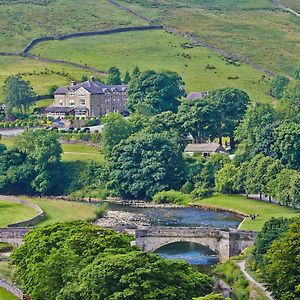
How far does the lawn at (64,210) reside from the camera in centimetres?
14012

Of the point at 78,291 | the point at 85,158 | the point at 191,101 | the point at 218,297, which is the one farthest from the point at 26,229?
the point at 191,101

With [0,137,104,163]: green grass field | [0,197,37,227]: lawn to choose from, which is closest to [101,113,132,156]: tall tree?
[0,137,104,163]: green grass field

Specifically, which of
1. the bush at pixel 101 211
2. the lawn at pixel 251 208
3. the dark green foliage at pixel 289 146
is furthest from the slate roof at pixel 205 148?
the bush at pixel 101 211

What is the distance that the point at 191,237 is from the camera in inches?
4697

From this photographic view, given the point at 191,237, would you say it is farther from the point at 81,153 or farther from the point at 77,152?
the point at 77,152

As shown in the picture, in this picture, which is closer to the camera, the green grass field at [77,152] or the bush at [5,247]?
the bush at [5,247]

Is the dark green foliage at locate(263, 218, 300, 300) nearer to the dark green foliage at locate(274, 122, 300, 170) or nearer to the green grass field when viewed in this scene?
the dark green foliage at locate(274, 122, 300, 170)

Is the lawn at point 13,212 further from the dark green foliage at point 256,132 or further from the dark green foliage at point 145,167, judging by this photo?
the dark green foliage at point 256,132

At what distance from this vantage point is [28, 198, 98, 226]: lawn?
140 metres

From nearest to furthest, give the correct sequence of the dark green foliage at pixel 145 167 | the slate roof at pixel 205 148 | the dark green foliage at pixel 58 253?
1. the dark green foliage at pixel 58 253
2. the dark green foliage at pixel 145 167
3. the slate roof at pixel 205 148

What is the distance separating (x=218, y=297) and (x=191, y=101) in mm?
117907

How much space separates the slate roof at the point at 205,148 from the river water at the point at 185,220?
26.5 m

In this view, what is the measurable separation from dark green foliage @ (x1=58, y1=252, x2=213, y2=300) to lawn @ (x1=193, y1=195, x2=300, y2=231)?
5052cm

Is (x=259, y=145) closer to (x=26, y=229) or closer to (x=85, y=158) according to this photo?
(x=85, y=158)
